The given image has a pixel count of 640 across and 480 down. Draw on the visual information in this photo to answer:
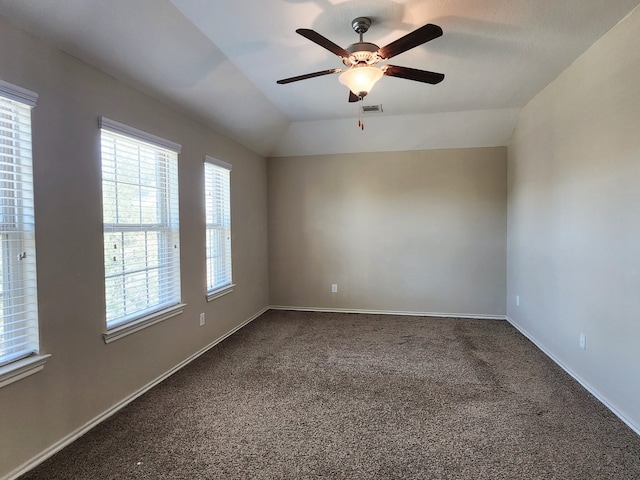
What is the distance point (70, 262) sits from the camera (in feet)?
6.58

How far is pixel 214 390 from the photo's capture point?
8.67ft

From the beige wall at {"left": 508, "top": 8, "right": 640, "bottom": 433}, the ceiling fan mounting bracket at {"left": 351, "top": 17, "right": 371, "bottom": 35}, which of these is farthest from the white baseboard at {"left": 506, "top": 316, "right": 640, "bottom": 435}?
the ceiling fan mounting bracket at {"left": 351, "top": 17, "right": 371, "bottom": 35}

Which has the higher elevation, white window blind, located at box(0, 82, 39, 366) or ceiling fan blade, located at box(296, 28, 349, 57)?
ceiling fan blade, located at box(296, 28, 349, 57)

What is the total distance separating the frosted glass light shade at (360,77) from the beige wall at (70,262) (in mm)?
1642

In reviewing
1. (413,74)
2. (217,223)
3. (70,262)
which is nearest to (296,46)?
(413,74)

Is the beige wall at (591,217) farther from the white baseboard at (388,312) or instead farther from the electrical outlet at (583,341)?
the white baseboard at (388,312)

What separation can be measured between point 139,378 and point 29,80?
6.92 ft

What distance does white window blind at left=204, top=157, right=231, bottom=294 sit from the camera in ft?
11.8

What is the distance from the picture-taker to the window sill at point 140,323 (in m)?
2.30

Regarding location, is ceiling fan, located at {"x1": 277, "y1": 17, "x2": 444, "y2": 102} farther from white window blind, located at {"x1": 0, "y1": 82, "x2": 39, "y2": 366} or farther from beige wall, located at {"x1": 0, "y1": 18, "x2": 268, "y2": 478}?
white window blind, located at {"x1": 0, "y1": 82, "x2": 39, "y2": 366}

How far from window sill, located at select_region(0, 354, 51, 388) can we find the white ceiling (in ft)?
5.78

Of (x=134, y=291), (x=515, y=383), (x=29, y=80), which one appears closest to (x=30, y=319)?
(x=134, y=291)

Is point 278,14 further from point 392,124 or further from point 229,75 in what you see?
point 392,124

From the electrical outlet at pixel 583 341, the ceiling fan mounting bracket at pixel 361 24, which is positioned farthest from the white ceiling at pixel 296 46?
the electrical outlet at pixel 583 341
